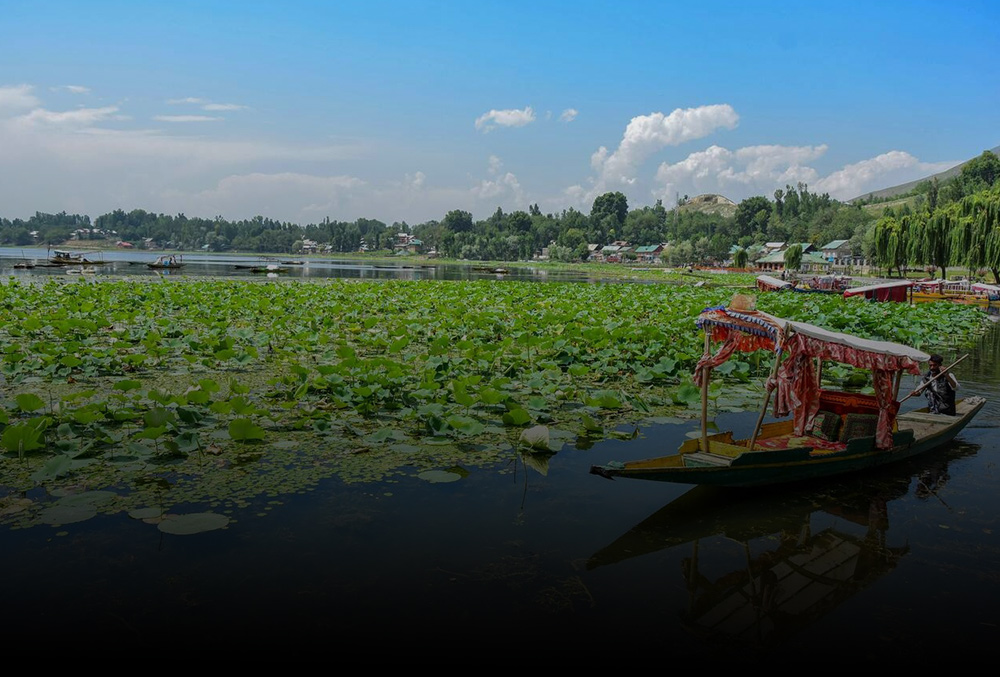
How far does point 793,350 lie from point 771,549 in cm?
172

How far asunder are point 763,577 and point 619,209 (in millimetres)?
129872

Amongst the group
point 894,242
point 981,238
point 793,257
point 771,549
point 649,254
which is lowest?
point 771,549

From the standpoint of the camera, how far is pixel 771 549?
4836 millimetres

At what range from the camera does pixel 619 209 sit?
130 m

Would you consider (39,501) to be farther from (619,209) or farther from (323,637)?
(619,209)

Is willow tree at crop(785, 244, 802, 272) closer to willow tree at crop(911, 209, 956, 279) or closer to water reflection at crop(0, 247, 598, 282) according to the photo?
water reflection at crop(0, 247, 598, 282)

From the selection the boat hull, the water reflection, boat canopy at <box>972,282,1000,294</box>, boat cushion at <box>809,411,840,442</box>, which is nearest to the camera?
the boat hull

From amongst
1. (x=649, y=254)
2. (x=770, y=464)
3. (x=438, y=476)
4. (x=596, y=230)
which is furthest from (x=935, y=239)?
(x=596, y=230)

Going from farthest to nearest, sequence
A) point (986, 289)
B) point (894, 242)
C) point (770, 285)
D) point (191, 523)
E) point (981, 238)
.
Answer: point (894, 242) → point (770, 285) → point (981, 238) → point (986, 289) → point (191, 523)

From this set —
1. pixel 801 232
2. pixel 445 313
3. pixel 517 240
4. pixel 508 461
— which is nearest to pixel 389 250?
pixel 517 240

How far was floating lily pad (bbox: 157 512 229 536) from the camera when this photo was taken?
447 cm

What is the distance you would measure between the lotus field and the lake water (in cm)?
55

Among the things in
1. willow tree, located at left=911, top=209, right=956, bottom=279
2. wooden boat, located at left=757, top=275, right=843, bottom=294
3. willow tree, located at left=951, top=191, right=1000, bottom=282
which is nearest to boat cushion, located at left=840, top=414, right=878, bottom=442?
wooden boat, located at left=757, top=275, right=843, bottom=294

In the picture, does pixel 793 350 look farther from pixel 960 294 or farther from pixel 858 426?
pixel 960 294
